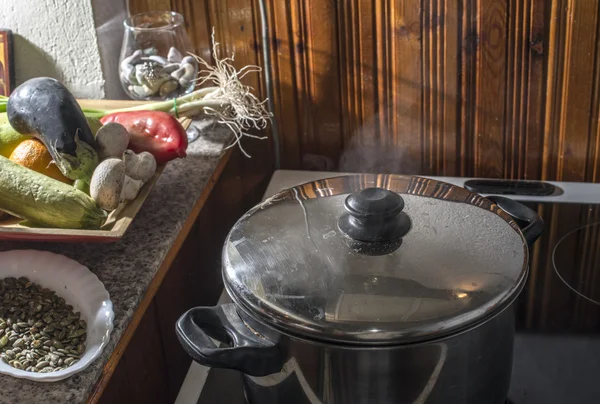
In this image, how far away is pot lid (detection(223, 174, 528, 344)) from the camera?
0.67m

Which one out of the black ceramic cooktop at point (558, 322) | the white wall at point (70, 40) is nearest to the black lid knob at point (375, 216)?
the black ceramic cooktop at point (558, 322)

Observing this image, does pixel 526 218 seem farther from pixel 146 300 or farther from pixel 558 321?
pixel 146 300

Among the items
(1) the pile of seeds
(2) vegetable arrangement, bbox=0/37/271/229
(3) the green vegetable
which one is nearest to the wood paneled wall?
(2) vegetable arrangement, bbox=0/37/271/229

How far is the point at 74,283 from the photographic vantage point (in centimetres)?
87

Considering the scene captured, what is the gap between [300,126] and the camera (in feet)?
4.25

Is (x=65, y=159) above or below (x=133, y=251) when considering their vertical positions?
above

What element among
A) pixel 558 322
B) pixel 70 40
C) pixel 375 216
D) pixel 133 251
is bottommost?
pixel 558 322

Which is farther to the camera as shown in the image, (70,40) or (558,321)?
(70,40)

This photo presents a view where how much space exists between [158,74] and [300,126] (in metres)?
0.27

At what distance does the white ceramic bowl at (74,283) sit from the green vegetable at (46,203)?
0.15 feet

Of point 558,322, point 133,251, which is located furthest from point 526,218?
point 133,251

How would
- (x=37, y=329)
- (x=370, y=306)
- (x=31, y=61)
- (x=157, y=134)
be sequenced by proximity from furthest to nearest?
1. (x=31, y=61)
2. (x=157, y=134)
3. (x=37, y=329)
4. (x=370, y=306)

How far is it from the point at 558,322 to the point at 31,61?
965 millimetres

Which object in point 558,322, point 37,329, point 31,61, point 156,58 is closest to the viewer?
point 37,329
